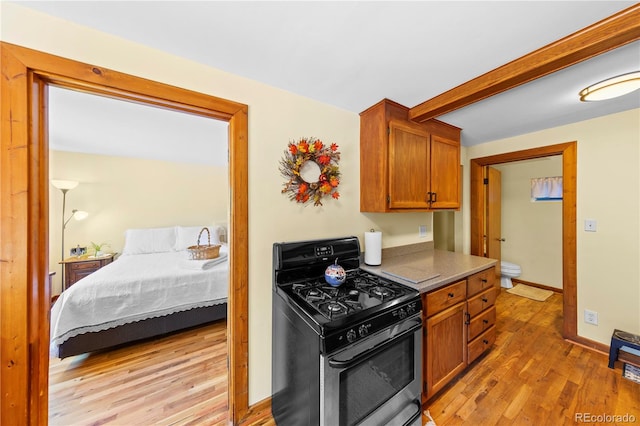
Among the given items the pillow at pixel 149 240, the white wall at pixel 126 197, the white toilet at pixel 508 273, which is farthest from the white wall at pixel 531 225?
the pillow at pixel 149 240

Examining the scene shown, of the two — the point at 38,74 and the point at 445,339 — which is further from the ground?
the point at 38,74

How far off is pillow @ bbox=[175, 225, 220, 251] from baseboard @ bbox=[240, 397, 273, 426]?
9.85ft

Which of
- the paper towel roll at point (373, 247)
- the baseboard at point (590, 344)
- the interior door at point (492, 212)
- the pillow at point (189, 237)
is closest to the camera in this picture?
the paper towel roll at point (373, 247)

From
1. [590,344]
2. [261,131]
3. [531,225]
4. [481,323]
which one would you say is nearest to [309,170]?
[261,131]

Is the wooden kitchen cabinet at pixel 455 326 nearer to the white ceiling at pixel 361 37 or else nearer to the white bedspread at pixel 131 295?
the white ceiling at pixel 361 37

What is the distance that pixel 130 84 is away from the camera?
1.14 m

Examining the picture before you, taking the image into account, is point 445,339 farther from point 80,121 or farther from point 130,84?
point 80,121

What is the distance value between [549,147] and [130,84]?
12.1 feet

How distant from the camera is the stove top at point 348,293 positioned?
1125mm

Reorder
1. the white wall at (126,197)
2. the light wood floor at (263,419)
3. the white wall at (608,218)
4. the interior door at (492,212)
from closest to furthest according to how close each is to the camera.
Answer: the light wood floor at (263,419)
the white wall at (608,218)
the interior door at (492,212)
the white wall at (126,197)

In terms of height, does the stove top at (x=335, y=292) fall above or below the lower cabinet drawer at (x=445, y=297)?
above

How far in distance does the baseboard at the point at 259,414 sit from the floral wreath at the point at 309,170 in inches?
56.2

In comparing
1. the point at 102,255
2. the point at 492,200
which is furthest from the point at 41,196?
the point at 492,200

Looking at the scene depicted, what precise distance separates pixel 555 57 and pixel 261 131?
1.70 m
